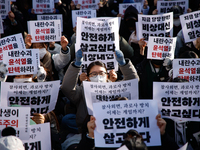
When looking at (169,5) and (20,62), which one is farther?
(169,5)

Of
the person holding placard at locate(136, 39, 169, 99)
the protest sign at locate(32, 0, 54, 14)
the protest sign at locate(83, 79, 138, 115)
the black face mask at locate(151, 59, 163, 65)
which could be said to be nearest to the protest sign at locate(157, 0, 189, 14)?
the black face mask at locate(151, 59, 163, 65)

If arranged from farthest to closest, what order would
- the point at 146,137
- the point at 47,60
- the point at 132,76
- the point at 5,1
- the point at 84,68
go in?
1. the point at 5,1
2. the point at 47,60
3. the point at 84,68
4. the point at 132,76
5. the point at 146,137

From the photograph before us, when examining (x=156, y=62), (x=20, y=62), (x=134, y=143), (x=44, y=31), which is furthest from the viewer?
(x=44, y=31)

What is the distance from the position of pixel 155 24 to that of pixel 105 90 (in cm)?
273

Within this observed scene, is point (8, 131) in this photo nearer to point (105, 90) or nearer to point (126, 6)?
point (105, 90)

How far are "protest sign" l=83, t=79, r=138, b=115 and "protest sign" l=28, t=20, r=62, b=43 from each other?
281cm

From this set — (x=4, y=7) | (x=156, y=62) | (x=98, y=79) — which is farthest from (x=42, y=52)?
(x=4, y=7)

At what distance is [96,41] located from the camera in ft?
16.7

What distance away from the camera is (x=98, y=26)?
512cm

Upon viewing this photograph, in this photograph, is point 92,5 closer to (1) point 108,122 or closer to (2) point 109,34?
(2) point 109,34

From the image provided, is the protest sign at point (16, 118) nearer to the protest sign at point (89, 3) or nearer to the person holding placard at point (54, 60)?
the person holding placard at point (54, 60)

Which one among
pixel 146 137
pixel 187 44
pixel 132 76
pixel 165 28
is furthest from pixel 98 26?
pixel 146 137

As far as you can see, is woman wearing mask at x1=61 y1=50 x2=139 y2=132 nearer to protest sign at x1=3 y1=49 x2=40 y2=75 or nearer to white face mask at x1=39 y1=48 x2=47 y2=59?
protest sign at x1=3 y1=49 x2=40 y2=75

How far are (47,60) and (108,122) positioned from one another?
2.96 meters
